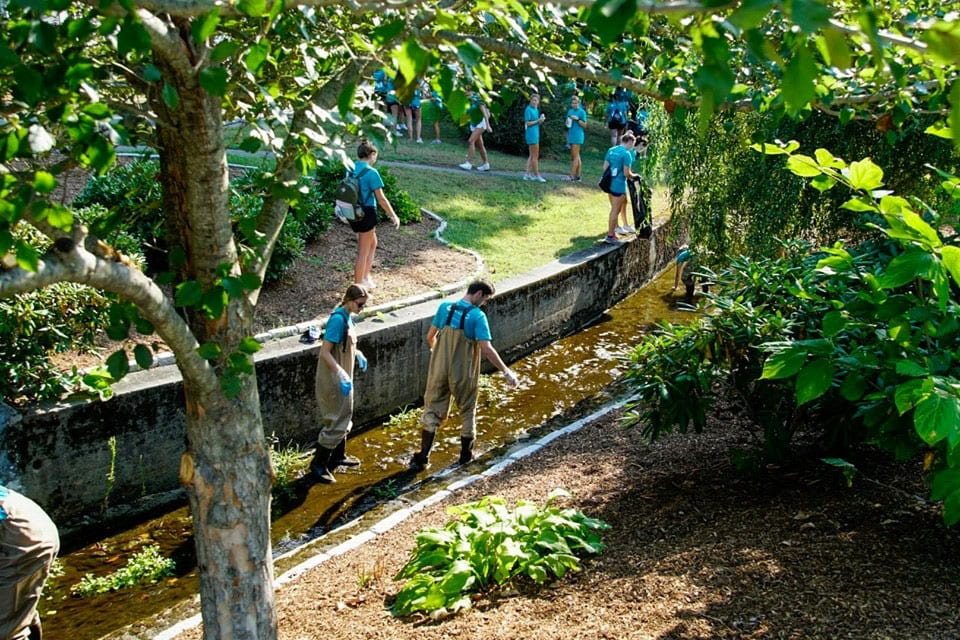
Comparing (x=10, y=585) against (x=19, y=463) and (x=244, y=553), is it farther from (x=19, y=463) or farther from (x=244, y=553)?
(x=19, y=463)

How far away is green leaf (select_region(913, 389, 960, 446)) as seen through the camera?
12.2ft

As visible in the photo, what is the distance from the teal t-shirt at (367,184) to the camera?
35.3 ft

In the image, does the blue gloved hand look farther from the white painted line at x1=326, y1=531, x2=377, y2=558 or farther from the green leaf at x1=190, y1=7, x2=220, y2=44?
the green leaf at x1=190, y1=7, x2=220, y2=44

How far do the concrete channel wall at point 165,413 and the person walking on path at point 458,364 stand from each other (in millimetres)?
→ 1112

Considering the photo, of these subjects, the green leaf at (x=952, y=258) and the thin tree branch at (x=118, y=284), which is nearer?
the thin tree branch at (x=118, y=284)

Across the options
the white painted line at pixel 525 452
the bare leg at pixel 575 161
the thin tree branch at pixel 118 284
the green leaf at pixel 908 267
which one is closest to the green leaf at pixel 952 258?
the green leaf at pixel 908 267

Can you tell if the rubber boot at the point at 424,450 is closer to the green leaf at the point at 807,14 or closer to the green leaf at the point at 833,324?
the green leaf at the point at 833,324

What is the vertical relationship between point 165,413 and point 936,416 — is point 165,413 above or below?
below

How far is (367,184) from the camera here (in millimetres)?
10805

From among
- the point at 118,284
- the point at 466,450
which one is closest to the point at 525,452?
the point at 466,450

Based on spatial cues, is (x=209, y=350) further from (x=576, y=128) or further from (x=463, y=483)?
(x=576, y=128)

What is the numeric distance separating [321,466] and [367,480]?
0.44 meters

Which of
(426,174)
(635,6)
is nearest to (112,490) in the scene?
(635,6)

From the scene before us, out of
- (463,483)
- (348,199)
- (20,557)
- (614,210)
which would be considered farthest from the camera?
(614,210)
